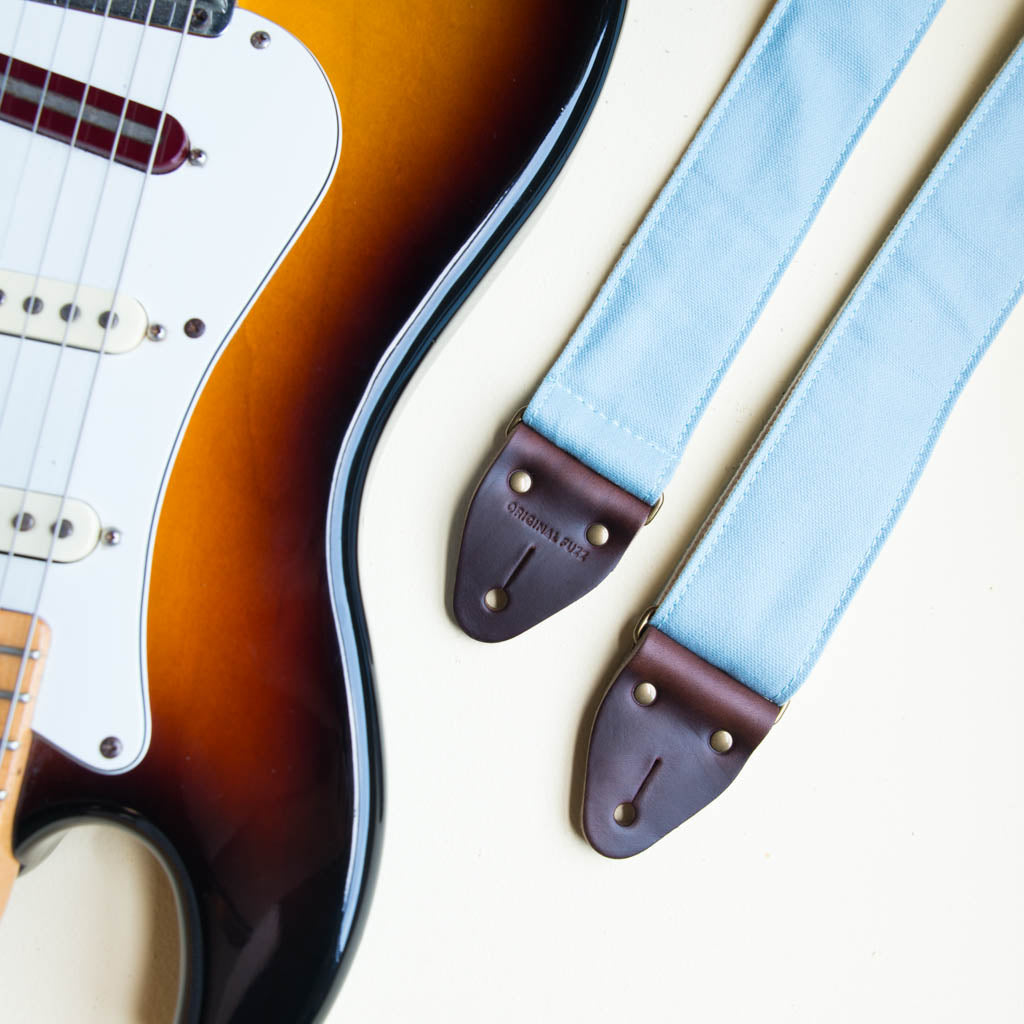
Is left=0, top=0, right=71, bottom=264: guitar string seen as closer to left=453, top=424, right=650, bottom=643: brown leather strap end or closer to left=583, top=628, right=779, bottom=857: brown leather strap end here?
left=453, top=424, right=650, bottom=643: brown leather strap end

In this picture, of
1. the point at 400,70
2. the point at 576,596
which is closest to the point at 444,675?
the point at 576,596

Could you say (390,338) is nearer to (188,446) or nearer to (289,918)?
(188,446)

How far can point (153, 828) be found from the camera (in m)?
0.42

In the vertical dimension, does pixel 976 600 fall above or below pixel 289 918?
above

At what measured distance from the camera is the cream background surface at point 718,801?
51cm

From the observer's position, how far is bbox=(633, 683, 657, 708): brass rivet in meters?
0.51

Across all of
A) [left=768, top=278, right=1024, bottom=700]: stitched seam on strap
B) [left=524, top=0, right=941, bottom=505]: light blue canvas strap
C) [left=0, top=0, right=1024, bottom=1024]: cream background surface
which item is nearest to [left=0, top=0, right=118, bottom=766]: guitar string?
[left=0, top=0, right=1024, bottom=1024]: cream background surface

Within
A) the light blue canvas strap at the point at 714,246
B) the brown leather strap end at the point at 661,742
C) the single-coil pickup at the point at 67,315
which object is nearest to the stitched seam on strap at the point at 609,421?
the light blue canvas strap at the point at 714,246

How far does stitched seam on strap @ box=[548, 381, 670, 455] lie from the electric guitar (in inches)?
3.5

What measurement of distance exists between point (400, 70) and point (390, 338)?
14 cm

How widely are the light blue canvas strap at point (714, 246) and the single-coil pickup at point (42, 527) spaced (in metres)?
0.24

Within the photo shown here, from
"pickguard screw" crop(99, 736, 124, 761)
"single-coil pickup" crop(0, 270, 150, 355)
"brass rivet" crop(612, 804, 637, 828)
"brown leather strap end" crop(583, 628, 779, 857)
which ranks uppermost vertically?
"single-coil pickup" crop(0, 270, 150, 355)

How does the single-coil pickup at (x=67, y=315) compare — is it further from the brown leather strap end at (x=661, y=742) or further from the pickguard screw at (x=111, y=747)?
the brown leather strap end at (x=661, y=742)

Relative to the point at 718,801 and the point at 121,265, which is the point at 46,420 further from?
the point at 718,801
